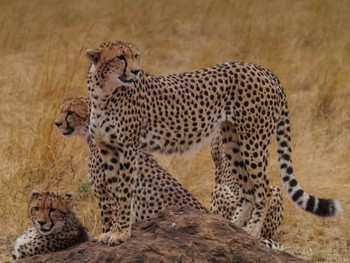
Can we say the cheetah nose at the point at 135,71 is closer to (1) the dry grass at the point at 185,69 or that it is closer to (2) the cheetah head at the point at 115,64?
(2) the cheetah head at the point at 115,64

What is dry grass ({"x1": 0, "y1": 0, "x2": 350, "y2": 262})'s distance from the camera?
6523mm

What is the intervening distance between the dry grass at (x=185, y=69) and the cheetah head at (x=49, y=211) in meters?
0.97

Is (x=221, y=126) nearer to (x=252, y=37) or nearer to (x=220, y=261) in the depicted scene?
(x=220, y=261)

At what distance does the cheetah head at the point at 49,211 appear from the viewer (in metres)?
4.68

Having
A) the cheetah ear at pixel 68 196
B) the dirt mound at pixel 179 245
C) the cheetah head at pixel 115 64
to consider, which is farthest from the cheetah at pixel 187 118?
the cheetah ear at pixel 68 196

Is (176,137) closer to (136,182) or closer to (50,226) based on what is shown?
(136,182)

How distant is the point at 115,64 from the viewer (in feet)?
15.0

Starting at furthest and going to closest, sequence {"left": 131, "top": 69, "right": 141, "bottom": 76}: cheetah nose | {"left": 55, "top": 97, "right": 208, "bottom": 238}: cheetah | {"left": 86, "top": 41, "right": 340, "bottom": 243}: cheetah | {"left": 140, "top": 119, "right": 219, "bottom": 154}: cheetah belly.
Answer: {"left": 55, "top": 97, "right": 208, "bottom": 238}: cheetah → {"left": 140, "top": 119, "right": 219, "bottom": 154}: cheetah belly → {"left": 86, "top": 41, "right": 340, "bottom": 243}: cheetah → {"left": 131, "top": 69, "right": 141, "bottom": 76}: cheetah nose

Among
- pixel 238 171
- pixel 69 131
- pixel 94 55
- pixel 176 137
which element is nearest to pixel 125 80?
pixel 94 55

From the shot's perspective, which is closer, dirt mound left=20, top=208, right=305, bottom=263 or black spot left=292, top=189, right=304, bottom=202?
dirt mound left=20, top=208, right=305, bottom=263

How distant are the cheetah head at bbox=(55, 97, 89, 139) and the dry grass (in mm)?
895

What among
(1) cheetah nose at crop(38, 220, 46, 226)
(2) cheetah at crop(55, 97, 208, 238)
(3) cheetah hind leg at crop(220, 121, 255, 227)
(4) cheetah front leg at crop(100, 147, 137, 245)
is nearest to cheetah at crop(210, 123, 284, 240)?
(3) cheetah hind leg at crop(220, 121, 255, 227)

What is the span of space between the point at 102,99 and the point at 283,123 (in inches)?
53.8

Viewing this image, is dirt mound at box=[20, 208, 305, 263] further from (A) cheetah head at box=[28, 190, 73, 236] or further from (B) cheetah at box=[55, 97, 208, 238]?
(B) cheetah at box=[55, 97, 208, 238]
